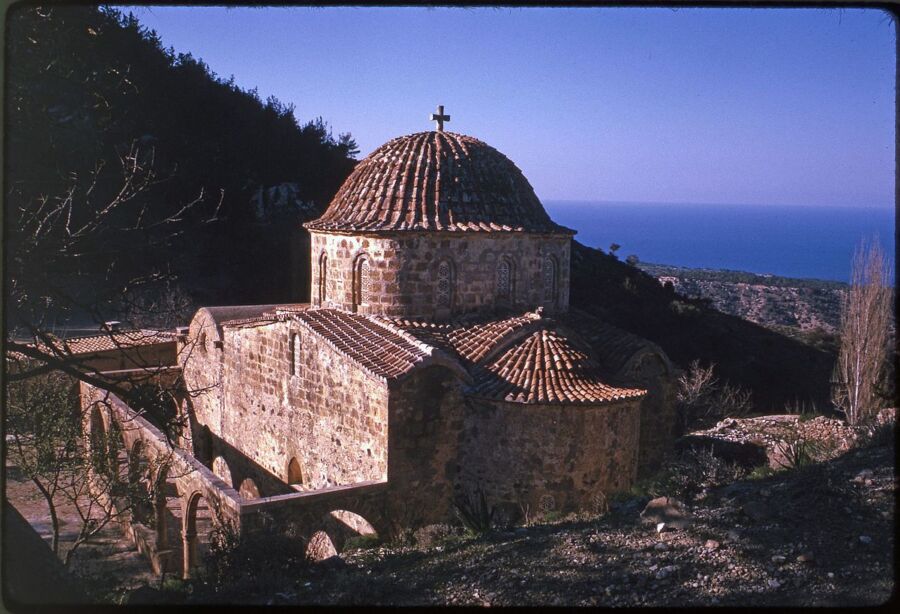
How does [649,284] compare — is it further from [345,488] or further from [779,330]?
[345,488]

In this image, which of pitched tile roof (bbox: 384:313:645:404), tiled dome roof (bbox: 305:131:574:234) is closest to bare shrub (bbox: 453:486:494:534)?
pitched tile roof (bbox: 384:313:645:404)

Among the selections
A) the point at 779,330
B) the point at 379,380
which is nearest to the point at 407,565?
the point at 379,380

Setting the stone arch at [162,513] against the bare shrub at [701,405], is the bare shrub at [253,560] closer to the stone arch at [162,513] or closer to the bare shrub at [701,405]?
the stone arch at [162,513]

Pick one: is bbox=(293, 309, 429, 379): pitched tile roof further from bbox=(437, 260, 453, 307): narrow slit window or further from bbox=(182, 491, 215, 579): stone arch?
bbox=(182, 491, 215, 579): stone arch

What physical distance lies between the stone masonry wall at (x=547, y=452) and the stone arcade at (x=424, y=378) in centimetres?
2

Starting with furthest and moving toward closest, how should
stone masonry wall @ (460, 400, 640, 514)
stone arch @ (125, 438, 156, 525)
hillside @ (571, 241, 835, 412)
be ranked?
hillside @ (571, 241, 835, 412) → stone arch @ (125, 438, 156, 525) → stone masonry wall @ (460, 400, 640, 514)

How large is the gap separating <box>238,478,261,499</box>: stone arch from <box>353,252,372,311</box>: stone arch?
4268 mm

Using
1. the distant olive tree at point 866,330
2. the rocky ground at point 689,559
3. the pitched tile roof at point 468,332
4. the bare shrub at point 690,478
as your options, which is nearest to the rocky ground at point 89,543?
the rocky ground at point 689,559

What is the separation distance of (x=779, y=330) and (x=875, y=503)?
25.9 meters

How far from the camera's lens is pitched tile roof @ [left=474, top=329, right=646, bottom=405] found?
31.1 feet

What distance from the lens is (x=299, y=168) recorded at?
33500 millimetres

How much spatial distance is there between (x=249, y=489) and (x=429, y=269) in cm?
581

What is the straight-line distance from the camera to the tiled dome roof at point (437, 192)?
11250 mm

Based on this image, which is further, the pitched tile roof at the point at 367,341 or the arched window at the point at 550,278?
the arched window at the point at 550,278
